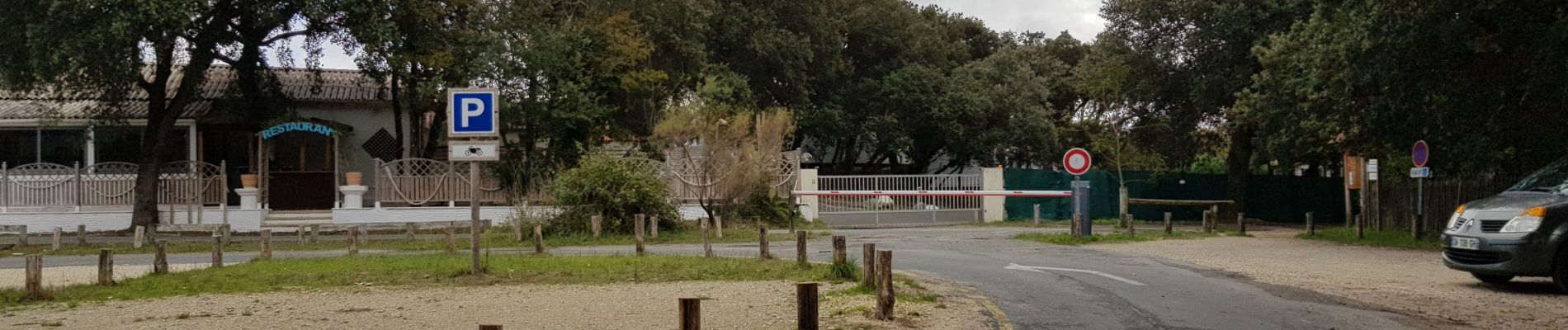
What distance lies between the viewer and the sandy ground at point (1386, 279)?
1100 cm

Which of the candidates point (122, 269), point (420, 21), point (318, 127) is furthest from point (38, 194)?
point (122, 269)

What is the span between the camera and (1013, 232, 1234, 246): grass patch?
21.1 meters

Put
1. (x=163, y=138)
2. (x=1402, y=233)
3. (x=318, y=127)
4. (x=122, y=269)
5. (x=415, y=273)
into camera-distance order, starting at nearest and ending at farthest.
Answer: (x=415, y=273) < (x=122, y=269) < (x=1402, y=233) < (x=163, y=138) < (x=318, y=127)

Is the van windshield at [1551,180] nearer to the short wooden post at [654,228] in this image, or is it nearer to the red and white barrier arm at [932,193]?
the short wooden post at [654,228]

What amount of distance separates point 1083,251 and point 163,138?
20.4 metres

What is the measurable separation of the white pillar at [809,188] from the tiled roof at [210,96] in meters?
11.3

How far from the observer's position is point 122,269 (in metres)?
16.3

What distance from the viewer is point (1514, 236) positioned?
1242cm

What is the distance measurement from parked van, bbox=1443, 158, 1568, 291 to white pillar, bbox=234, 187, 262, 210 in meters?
24.9

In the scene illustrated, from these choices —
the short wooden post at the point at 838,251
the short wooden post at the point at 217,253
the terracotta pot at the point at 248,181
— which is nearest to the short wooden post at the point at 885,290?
the short wooden post at the point at 838,251

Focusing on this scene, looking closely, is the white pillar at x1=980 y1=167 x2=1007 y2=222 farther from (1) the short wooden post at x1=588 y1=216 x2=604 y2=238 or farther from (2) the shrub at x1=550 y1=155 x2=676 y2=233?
(1) the short wooden post at x1=588 y1=216 x2=604 y2=238

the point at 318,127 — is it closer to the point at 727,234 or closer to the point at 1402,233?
the point at 727,234

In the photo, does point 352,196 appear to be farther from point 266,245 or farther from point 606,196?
point 266,245

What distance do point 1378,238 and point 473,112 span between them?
1750 centimetres
